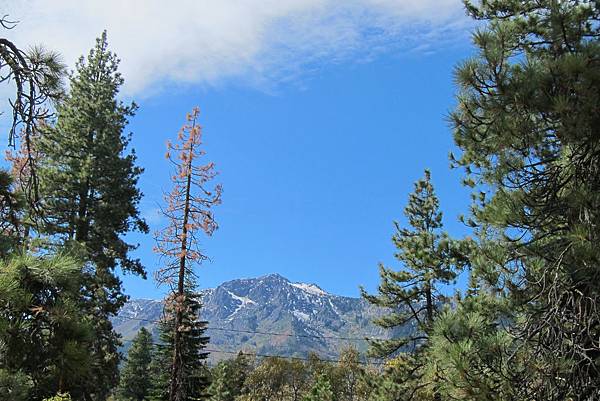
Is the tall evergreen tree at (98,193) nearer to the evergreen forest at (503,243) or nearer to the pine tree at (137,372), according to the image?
the evergreen forest at (503,243)

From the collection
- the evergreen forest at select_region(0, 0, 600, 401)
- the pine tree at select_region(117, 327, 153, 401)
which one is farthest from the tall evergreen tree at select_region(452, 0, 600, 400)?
the pine tree at select_region(117, 327, 153, 401)

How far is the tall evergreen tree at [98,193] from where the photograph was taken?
2009cm

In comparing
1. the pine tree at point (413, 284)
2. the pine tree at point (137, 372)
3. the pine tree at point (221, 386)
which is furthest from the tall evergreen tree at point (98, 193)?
the pine tree at point (137, 372)

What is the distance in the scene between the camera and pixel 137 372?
58781 millimetres

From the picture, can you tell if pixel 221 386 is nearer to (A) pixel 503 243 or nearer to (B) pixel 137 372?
(B) pixel 137 372

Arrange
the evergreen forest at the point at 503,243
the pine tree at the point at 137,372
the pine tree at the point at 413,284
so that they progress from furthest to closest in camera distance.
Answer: the pine tree at the point at 137,372 < the pine tree at the point at 413,284 < the evergreen forest at the point at 503,243

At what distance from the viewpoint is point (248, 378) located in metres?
61.1

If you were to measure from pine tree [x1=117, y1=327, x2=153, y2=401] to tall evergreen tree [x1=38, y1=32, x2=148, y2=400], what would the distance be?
130ft

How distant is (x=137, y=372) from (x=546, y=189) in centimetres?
5978

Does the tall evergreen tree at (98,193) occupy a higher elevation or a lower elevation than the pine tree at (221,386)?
higher

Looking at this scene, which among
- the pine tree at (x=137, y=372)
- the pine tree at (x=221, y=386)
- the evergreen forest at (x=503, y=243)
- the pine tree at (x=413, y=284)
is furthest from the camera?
the pine tree at (x=137, y=372)

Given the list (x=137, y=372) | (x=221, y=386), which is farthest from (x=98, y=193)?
(x=137, y=372)

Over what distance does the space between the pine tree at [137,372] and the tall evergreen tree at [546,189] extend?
56.7 metres

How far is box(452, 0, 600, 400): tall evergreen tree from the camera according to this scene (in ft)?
16.5
